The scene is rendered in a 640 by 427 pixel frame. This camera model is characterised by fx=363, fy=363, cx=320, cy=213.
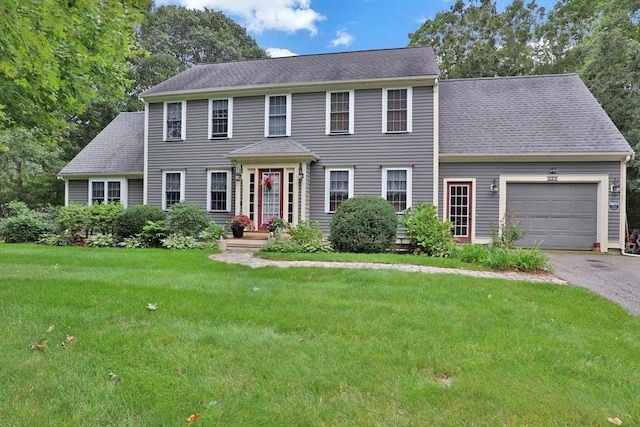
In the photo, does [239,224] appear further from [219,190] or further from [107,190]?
[107,190]

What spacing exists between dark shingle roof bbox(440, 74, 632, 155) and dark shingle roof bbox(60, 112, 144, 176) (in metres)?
12.1

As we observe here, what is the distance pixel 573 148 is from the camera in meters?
11.1

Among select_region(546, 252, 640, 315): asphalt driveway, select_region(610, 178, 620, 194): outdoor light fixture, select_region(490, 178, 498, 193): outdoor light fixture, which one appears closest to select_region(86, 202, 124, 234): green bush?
select_region(490, 178, 498, 193): outdoor light fixture

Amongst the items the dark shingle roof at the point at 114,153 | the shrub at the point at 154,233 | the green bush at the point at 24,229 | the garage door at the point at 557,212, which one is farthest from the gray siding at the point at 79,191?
the garage door at the point at 557,212

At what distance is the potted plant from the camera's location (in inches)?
468

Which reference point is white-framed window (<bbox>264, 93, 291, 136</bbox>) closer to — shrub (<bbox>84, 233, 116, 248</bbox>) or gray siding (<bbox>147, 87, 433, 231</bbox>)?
gray siding (<bbox>147, 87, 433, 231</bbox>)

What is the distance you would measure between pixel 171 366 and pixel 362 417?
5.07ft

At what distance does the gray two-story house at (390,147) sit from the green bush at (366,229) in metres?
2.74

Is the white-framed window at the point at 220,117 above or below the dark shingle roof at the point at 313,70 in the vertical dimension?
below

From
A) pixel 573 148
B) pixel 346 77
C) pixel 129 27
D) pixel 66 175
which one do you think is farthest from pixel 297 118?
pixel 66 175

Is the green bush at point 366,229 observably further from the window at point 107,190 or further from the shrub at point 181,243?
the window at point 107,190

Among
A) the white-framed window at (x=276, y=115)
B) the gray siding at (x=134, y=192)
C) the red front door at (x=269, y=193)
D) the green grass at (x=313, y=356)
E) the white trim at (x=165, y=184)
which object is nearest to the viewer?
the green grass at (x=313, y=356)

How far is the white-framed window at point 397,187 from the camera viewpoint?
39.3 ft

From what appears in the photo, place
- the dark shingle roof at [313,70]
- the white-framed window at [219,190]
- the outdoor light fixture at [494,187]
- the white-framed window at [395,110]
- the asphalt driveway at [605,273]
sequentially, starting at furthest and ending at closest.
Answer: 1. the white-framed window at [219,190]
2. the dark shingle roof at [313,70]
3. the white-framed window at [395,110]
4. the outdoor light fixture at [494,187]
5. the asphalt driveway at [605,273]
